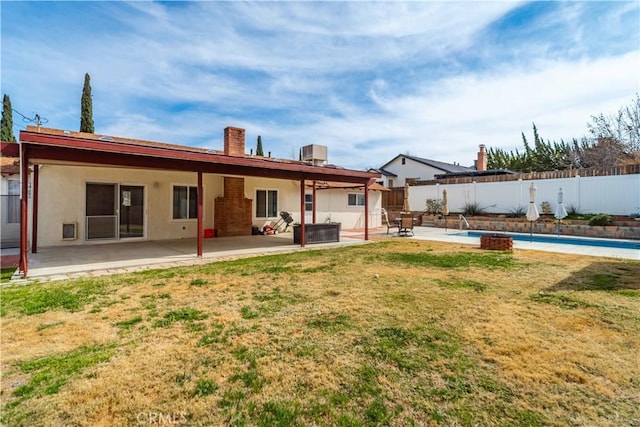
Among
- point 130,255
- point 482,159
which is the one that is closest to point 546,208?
point 482,159

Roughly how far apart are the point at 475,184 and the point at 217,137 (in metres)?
17.4

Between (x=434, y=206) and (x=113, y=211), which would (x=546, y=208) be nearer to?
(x=434, y=206)

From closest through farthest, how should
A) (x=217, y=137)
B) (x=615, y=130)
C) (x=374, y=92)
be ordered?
1. (x=374, y=92)
2. (x=615, y=130)
3. (x=217, y=137)

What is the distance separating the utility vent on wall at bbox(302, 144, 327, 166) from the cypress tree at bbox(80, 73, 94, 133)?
71.8ft

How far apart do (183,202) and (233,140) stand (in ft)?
11.4

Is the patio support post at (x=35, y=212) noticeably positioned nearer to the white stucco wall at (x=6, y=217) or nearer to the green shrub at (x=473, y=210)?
the white stucco wall at (x=6, y=217)

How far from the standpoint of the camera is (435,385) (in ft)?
9.18

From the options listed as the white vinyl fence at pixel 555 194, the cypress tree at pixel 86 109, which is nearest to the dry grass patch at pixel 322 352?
the white vinyl fence at pixel 555 194

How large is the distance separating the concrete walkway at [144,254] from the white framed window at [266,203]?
3.21 metres

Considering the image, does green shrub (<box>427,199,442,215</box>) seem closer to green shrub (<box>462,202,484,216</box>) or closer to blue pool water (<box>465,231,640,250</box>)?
green shrub (<box>462,202,484,216</box>)

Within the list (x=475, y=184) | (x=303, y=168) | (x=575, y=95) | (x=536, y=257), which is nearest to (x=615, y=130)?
(x=575, y=95)

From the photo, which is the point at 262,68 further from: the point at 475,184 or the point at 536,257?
the point at 475,184

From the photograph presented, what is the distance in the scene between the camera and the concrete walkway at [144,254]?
7102 millimetres

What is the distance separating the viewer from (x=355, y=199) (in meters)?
19.8
